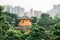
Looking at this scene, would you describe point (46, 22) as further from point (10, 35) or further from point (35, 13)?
point (35, 13)

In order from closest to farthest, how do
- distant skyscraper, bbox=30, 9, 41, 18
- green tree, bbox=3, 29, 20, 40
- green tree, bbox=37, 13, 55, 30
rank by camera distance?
green tree, bbox=3, 29, 20, 40, green tree, bbox=37, 13, 55, 30, distant skyscraper, bbox=30, 9, 41, 18

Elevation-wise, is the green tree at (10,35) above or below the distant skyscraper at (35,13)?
above

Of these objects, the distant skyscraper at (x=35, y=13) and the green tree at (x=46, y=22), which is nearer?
the green tree at (x=46, y=22)

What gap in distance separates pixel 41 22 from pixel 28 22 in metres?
5.71

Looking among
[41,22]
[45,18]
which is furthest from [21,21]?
[45,18]

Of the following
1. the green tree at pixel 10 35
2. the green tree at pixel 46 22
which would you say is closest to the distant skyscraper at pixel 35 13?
the green tree at pixel 46 22

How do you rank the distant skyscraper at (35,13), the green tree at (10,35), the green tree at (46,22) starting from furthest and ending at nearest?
1. the distant skyscraper at (35,13)
2. the green tree at (46,22)
3. the green tree at (10,35)

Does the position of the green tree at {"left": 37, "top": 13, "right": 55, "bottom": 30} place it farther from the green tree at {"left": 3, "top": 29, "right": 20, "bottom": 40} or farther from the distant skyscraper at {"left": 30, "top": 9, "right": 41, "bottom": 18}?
the distant skyscraper at {"left": 30, "top": 9, "right": 41, "bottom": 18}

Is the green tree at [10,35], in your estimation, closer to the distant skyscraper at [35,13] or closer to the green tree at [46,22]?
the green tree at [46,22]

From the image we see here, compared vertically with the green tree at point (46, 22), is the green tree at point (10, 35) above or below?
above

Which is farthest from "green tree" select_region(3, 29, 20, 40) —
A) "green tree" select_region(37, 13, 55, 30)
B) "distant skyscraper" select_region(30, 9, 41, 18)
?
"distant skyscraper" select_region(30, 9, 41, 18)

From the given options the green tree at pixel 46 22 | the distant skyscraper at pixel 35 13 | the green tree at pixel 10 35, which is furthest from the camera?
the distant skyscraper at pixel 35 13

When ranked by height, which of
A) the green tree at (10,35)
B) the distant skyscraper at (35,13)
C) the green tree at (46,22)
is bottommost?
the distant skyscraper at (35,13)

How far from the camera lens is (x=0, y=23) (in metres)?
24.8
